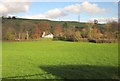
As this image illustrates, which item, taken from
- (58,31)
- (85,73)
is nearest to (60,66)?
(85,73)

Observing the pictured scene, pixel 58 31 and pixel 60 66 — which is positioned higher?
pixel 58 31

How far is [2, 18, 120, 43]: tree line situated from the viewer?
194ft

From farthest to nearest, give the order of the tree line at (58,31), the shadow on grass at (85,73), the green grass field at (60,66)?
the tree line at (58,31) → the green grass field at (60,66) → the shadow on grass at (85,73)

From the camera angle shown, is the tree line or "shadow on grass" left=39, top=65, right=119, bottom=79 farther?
the tree line

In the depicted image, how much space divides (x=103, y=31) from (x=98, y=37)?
5078 millimetres

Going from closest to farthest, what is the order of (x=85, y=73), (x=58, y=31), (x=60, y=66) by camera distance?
(x=85, y=73) < (x=60, y=66) < (x=58, y=31)

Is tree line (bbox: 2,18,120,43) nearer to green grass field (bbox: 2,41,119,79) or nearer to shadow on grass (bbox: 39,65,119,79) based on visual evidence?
green grass field (bbox: 2,41,119,79)

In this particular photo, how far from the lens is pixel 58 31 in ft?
237

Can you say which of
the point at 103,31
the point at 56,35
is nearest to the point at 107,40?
the point at 103,31

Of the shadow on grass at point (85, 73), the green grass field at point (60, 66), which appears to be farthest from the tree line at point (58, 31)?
the shadow on grass at point (85, 73)

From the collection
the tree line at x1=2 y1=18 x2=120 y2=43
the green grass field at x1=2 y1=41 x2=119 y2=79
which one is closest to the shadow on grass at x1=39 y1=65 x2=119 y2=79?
the green grass field at x1=2 y1=41 x2=119 y2=79

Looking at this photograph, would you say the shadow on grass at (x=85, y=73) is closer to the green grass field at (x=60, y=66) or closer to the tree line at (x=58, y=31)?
the green grass field at (x=60, y=66)

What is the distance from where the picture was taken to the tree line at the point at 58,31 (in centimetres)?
5906

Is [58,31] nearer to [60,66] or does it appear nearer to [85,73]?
[60,66]
